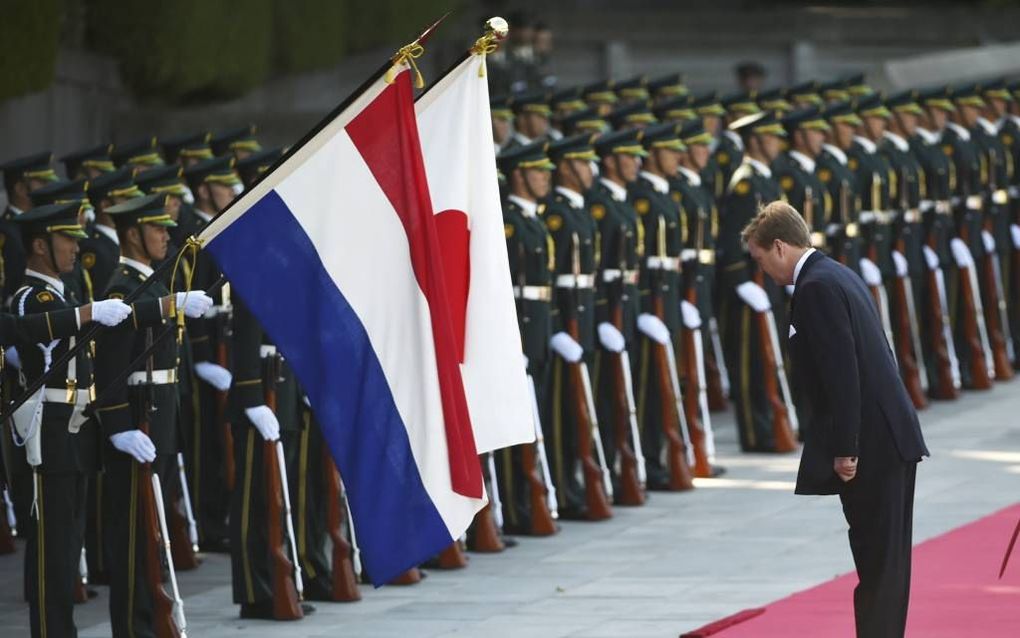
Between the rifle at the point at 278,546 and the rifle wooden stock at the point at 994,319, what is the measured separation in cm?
848

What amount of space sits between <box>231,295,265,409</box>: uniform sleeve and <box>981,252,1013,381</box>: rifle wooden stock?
8.60 m

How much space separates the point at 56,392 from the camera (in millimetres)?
9547

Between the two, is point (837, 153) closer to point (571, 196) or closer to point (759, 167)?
point (759, 167)

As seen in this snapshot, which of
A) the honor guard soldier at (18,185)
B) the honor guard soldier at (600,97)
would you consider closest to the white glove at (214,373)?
the honor guard soldier at (18,185)

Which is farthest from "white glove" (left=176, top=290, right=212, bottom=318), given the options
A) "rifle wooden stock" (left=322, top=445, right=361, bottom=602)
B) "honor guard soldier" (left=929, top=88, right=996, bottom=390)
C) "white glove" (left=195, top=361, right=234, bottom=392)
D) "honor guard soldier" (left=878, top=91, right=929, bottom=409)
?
"honor guard soldier" (left=929, top=88, right=996, bottom=390)

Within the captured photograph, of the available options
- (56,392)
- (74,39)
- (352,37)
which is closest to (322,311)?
(56,392)

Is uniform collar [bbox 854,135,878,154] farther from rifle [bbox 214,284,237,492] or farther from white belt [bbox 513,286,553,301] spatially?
rifle [bbox 214,284,237,492]

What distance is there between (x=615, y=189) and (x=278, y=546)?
398cm

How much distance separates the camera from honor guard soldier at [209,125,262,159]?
44.5 ft

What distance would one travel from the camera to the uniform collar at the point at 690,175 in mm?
14789

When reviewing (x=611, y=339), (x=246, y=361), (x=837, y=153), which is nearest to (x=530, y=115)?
(x=837, y=153)

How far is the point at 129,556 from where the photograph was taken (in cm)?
991

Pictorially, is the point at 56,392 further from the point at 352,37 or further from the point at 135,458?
the point at 352,37

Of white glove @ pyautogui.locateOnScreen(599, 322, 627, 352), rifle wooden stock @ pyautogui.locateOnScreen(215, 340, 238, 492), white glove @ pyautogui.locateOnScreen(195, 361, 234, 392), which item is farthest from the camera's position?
white glove @ pyautogui.locateOnScreen(599, 322, 627, 352)
